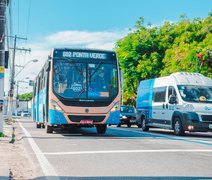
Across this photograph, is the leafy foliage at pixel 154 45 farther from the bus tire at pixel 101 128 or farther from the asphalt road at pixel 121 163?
the asphalt road at pixel 121 163

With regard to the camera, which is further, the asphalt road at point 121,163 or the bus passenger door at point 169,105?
the bus passenger door at point 169,105

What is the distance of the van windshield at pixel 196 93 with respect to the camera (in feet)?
58.7

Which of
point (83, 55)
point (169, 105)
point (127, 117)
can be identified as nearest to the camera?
point (83, 55)

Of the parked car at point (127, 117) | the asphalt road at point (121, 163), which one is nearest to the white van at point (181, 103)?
the asphalt road at point (121, 163)

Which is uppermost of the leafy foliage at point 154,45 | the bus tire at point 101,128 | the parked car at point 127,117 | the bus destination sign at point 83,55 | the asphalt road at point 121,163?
the leafy foliage at point 154,45

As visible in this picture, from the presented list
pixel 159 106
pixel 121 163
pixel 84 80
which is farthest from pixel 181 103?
pixel 121 163

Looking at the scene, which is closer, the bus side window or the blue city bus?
the blue city bus

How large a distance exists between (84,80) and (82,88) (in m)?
0.34

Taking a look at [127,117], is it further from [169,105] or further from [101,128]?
[101,128]

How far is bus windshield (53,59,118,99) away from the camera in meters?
16.2

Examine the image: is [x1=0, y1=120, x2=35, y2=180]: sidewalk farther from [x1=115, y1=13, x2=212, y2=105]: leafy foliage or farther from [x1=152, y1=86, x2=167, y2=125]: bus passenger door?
[x1=115, y1=13, x2=212, y2=105]: leafy foliage

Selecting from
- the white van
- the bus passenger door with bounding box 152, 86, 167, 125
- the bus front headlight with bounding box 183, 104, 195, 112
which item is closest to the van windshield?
the white van

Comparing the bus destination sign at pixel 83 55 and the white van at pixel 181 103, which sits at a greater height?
the bus destination sign at pixel 83 55

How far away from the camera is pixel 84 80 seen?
16.5m
